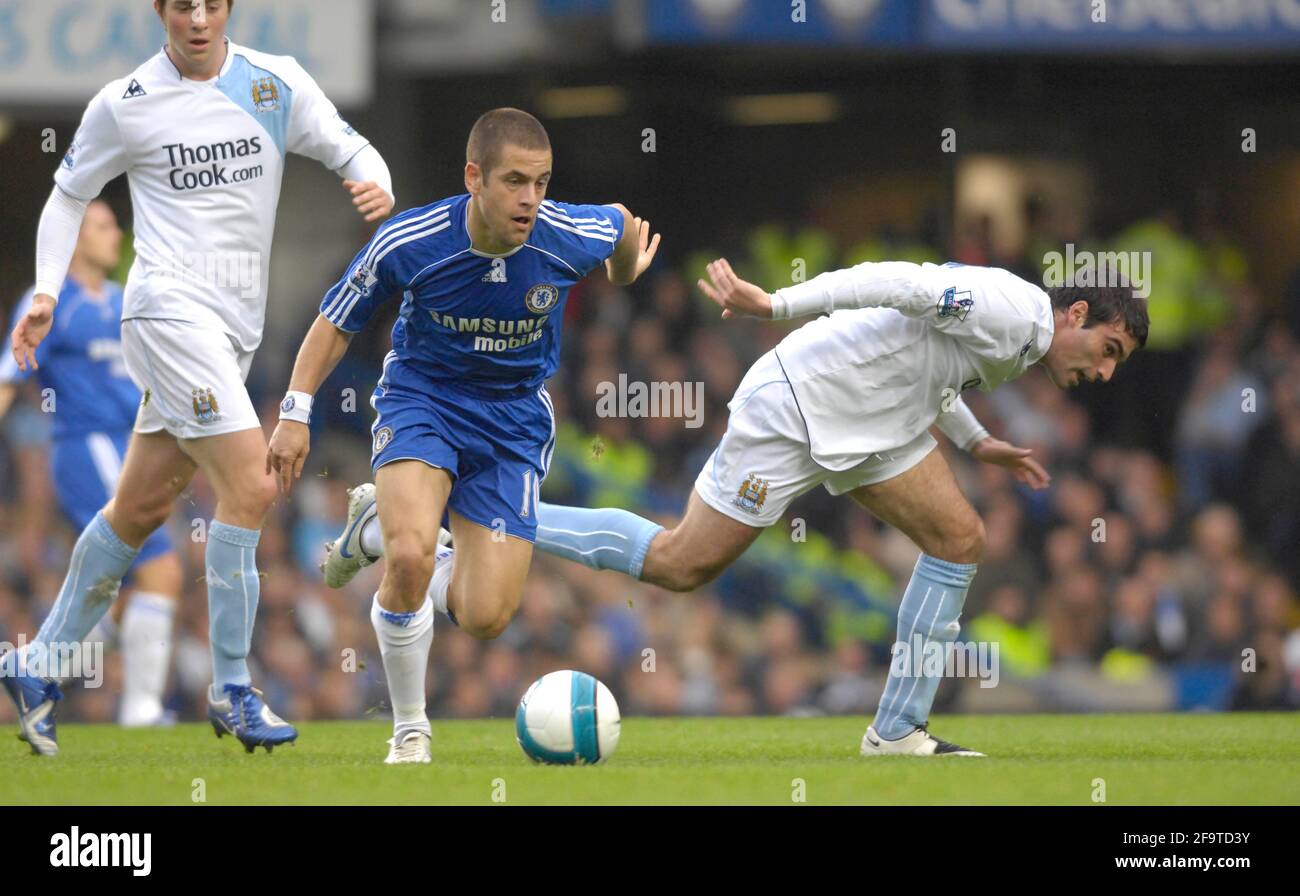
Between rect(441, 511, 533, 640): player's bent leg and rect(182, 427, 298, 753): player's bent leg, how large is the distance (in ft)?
2.21

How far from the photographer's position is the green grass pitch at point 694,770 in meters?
5.59

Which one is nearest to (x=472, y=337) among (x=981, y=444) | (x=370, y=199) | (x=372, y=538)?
(x=370, y=199)

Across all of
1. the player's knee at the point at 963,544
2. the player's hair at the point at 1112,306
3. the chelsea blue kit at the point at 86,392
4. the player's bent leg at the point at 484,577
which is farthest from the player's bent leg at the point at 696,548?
the chelsea blue kit at the point at 86,392

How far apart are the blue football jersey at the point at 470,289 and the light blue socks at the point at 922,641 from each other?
1532mm

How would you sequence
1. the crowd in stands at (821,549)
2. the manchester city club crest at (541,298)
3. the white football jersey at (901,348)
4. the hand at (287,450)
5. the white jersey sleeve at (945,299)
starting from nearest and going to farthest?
the hand at (287,450) < the white jersey sleeve at (945,299) < the white football jersey at (901,348) < the manchester city club crest at (541,298) < the crowd in stands at (821,549)

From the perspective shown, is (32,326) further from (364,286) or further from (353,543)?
(353,543)

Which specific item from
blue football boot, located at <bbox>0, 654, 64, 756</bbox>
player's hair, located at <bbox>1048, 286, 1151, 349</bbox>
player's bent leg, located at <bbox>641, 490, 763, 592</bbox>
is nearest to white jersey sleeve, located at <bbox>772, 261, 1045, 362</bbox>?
player's hair, located at <bbox>1048, 286, 1151, 349</bbox>

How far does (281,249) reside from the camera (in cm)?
1338

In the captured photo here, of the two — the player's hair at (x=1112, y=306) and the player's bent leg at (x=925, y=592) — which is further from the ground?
the player's hair at (x=1112, y=306)

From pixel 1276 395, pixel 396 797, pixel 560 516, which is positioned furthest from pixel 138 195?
pixel 1276 395

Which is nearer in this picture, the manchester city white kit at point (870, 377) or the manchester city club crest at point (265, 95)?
the manchester city white kit at point (870, 377)

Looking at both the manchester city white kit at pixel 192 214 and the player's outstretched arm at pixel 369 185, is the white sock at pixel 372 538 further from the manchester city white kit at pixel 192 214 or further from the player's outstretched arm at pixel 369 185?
the player's outstretched arm at pixel 369 185

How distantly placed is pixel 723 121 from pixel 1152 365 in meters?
3.24

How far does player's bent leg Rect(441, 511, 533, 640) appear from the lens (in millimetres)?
6820
